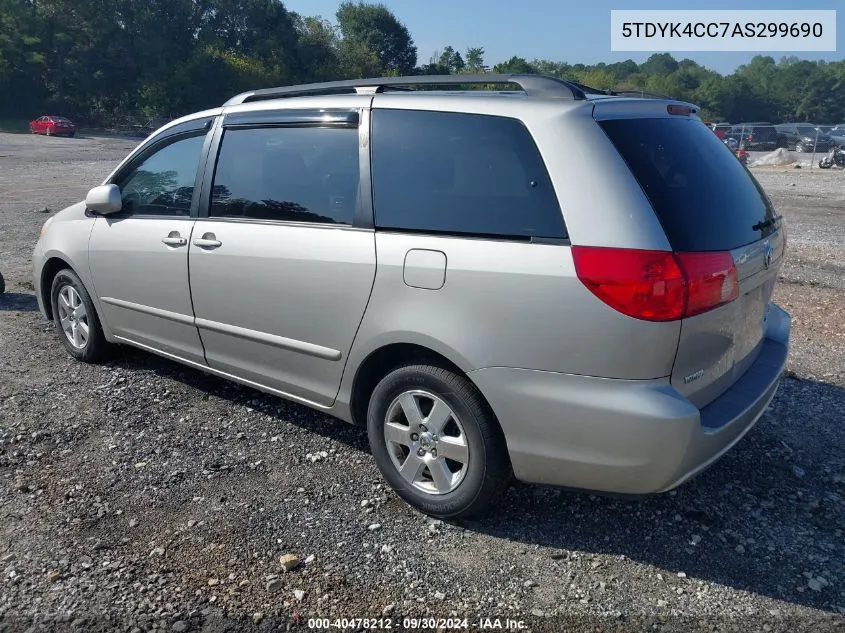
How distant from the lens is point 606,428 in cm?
278

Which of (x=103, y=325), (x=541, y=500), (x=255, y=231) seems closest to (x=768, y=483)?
(x=541, y=500)

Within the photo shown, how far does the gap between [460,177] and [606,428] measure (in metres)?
1.24

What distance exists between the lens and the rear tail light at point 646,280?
8.81ft

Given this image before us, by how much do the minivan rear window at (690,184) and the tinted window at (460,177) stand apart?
14.5 inches

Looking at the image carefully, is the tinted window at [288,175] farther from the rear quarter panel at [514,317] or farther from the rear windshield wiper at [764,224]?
the rear windshield wiper at [764,224]

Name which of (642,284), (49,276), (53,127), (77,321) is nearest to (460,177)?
(642,284)

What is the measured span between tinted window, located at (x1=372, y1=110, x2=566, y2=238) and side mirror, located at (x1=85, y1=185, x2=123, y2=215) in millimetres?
2153

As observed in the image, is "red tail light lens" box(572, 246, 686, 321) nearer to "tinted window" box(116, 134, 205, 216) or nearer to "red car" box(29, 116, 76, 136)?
"tinted window" box(116, 134, 205, 216)

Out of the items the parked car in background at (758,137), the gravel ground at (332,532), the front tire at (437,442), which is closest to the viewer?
the gravel ground at (332,532)

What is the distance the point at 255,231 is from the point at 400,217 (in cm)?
97

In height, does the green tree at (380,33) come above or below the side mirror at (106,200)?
above

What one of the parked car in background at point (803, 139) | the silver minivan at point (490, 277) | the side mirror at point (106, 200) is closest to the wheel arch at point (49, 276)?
the side mirror at point (106, 200)

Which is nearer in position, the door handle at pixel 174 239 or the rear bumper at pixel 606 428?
the rear bumper at pixel 606 428

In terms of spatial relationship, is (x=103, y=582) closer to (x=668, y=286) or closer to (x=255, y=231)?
(x=255, y=231)
